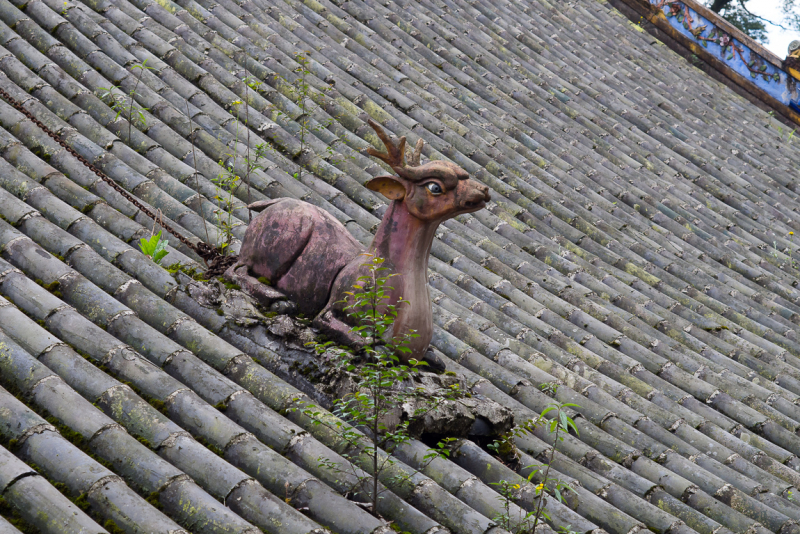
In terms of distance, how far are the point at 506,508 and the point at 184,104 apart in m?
4.06

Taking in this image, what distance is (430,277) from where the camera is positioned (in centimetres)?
519

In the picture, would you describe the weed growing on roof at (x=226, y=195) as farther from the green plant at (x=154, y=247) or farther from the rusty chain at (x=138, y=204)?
the green plant at (x=154, y=247)

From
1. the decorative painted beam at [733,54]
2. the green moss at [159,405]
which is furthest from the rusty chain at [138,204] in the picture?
the decorative painted beam at [733,54]

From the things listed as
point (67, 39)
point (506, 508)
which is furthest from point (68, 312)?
point (67, 39)

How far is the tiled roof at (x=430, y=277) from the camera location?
3.04 meters

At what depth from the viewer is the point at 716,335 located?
19.5ft

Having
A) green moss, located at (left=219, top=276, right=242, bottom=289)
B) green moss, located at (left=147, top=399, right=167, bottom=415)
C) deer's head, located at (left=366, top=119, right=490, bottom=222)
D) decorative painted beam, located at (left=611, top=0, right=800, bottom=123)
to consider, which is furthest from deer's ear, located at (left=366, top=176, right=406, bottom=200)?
decorative painted beam, located at (left=611, top=0, right=800, bottom=123)

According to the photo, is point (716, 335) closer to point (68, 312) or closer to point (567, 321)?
point (567, 321)

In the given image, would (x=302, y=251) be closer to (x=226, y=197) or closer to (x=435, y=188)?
(x=435, y=188)

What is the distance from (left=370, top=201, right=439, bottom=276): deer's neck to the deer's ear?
0.04 m

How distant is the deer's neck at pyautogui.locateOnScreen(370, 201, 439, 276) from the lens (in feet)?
12.1

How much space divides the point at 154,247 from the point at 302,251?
2.75 feet

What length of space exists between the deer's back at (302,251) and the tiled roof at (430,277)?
13.4 inches

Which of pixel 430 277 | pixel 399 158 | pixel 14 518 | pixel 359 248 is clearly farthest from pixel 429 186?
pixel 14 518
